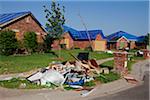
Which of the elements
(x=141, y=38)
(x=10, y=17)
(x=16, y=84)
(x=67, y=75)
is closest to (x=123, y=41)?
(x=141, y=38)

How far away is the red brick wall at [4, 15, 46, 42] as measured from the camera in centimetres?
3061

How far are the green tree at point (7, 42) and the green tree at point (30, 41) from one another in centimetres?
225

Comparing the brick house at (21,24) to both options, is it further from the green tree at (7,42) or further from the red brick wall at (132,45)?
the red brick wall at (132,45)

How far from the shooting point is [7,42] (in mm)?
27953

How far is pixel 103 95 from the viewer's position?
1048 centimetres

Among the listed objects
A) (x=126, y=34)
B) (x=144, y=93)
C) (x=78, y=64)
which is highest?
(x=126, y=34)

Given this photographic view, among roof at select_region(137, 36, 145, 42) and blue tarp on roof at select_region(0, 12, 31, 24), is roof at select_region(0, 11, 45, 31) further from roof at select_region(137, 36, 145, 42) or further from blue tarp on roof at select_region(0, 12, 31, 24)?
roof at select_region(137, 36, 145, 42)

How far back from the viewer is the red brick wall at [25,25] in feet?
100

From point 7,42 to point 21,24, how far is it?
4075mm

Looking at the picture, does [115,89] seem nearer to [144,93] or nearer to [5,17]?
[144,93]

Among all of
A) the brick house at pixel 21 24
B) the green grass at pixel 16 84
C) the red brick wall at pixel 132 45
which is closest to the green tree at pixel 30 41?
the brick house at pixel 21 24

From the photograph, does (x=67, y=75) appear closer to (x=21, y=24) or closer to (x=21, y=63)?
(x=21, y=63)

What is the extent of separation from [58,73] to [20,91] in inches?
93.4

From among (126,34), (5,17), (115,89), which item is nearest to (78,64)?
(115,89)
